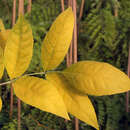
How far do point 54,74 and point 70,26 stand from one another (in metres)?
0.07

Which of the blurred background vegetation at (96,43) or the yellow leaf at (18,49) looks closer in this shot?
the yellow leaf at (18,49)

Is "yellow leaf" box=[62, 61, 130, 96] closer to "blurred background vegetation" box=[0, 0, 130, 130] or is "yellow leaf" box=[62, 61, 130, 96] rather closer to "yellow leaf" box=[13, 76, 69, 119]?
"yellow leaf" box=[13, 76, 69, 119]

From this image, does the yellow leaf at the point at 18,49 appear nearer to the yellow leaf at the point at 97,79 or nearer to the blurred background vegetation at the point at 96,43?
the yellow leaf at the point at 97,79

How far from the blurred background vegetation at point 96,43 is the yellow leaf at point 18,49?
0.99ft

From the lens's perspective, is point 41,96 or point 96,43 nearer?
point 41,96

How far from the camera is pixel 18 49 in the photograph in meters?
0.28

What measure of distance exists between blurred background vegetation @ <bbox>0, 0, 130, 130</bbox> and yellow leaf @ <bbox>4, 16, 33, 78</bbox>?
0.99 ft

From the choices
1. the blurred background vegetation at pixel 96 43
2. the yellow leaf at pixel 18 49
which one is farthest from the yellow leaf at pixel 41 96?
the blurred background vegetation at pixel 96 43

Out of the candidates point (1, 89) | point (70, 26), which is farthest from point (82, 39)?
point (70, 26)

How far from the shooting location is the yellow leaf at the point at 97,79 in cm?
27

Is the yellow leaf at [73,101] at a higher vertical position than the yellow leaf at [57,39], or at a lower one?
lower

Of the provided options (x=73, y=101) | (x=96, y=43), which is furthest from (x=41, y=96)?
(x=96, y=43)

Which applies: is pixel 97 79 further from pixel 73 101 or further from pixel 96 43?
pixel 96 43

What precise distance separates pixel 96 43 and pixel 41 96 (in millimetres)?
473
